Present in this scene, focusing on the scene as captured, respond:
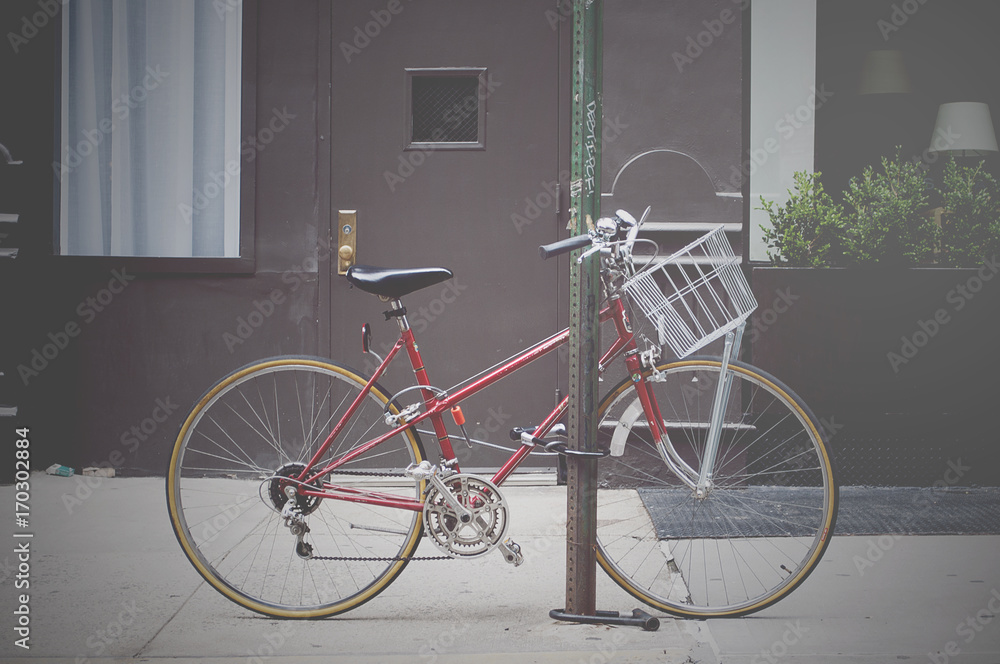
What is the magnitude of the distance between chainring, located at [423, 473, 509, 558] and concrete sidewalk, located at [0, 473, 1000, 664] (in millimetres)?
331

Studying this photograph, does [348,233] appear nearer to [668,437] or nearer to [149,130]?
[149,130]

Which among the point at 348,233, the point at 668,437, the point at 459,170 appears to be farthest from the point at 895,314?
the point at 348,233

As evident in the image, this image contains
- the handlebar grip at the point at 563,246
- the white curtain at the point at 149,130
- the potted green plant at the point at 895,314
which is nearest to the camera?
the handlebar grip at the point at 563,246

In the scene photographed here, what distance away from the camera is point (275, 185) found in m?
5.33

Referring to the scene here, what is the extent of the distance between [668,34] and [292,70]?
2.22 m

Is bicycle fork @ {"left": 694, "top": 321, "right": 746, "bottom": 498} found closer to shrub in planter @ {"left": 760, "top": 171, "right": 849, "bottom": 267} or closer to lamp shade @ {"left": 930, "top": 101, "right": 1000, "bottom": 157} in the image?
shrub in planter @ {"left": 760, "top": 171, "right": 849, "bottom": 267}

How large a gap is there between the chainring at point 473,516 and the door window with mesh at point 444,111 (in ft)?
8.62

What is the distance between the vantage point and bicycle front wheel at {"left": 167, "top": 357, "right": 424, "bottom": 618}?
3.34 m

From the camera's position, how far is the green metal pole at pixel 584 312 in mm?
3141

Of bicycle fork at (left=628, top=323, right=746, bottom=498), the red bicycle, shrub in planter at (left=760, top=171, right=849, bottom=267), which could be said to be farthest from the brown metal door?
bicycle fork at (left=628, top=323, right=746, bottom=498)

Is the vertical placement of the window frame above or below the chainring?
above

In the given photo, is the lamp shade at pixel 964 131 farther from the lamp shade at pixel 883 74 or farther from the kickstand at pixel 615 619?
the kickstand at pixel 615 619

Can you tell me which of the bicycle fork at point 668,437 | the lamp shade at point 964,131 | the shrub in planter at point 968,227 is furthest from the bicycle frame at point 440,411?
the lamp shade at point 964,131

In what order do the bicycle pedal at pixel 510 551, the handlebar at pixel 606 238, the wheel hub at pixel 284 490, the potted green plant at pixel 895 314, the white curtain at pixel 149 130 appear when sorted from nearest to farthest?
the handlebar at pixel 606 238 → the bicycle pedal at pixel 510 551 → the wheel hub at pixel 284 490 → the potted green plant at pixel 895 314 → the white curtain at pixel 149 130
